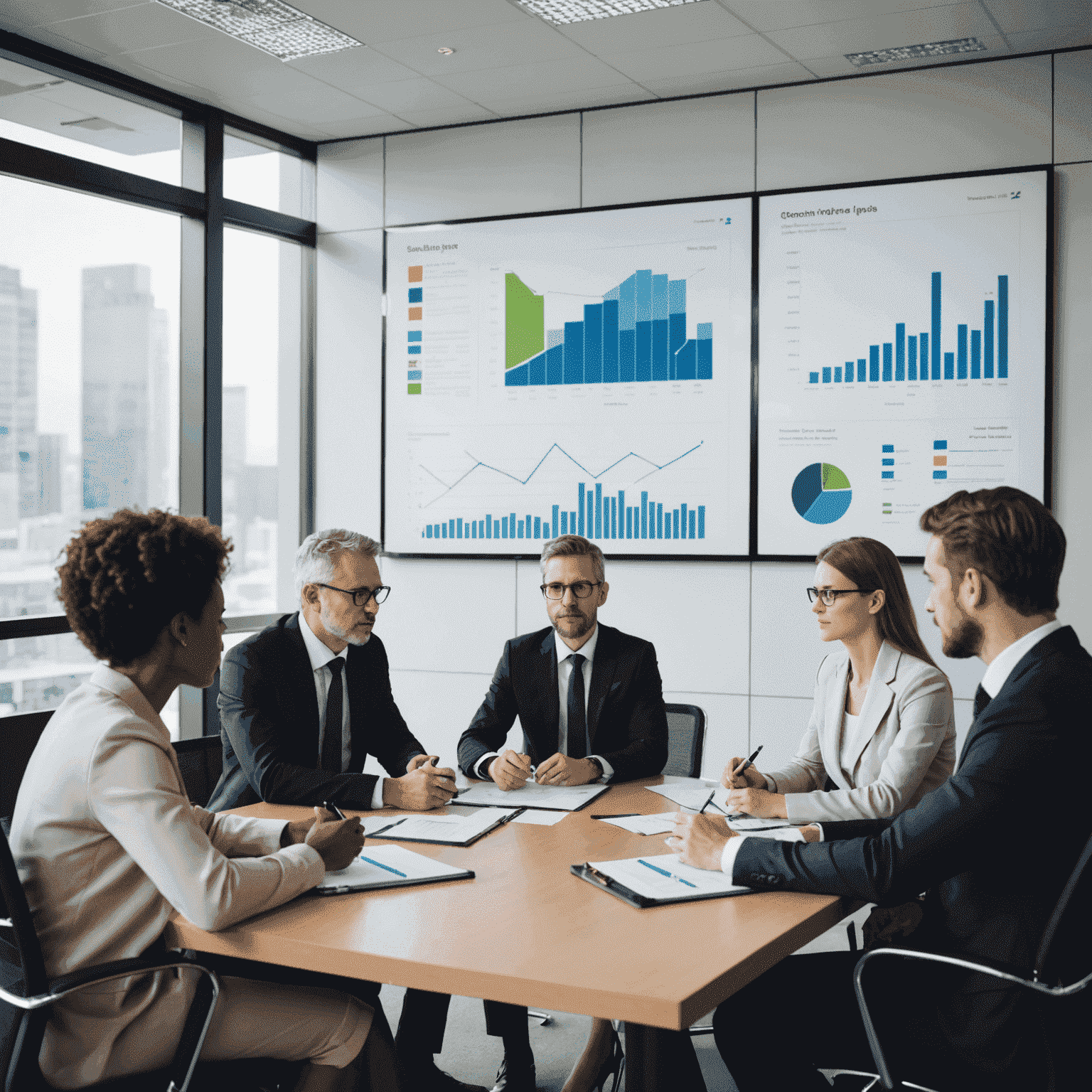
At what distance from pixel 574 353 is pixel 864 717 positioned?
9.38ft

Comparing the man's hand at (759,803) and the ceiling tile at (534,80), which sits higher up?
the ceiling tile at (534,80)

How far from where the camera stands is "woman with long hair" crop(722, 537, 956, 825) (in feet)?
8.60

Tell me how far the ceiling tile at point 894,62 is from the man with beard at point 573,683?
2.41 metres

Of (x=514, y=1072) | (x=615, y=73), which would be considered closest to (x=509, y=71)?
(x=615, y=73)

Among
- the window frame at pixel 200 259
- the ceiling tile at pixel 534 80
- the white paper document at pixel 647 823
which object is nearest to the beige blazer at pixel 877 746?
the white paper document at pixel 647 823

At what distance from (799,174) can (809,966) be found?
3.56 metres

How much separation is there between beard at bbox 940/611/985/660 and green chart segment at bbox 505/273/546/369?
348cm

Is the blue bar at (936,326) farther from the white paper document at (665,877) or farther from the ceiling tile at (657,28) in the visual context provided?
the white paper document at (665,877)

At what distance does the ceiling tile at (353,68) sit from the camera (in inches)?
184

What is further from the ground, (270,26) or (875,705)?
(270,26)

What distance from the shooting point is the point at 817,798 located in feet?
8.59

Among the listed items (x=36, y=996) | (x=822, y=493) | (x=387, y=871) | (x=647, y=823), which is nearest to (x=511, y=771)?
(x=647, y=823)

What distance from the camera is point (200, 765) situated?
10.0 ft

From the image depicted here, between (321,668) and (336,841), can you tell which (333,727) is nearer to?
(321,668)
